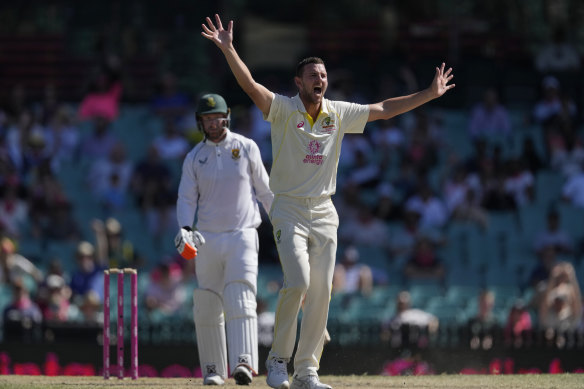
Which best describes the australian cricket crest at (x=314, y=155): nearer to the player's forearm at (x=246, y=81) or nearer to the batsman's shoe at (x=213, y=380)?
the player's forearm at (x=246, y=81)

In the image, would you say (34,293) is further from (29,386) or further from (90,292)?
(29,386)

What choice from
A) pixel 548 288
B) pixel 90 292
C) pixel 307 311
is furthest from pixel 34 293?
pixel 307 311

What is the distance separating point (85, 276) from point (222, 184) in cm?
617

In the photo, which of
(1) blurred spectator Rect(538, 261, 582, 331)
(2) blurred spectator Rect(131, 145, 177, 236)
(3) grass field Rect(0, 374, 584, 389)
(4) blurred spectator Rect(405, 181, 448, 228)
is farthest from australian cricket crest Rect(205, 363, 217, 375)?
(2) blurred spectator Rect(131, 145, 177, 236)

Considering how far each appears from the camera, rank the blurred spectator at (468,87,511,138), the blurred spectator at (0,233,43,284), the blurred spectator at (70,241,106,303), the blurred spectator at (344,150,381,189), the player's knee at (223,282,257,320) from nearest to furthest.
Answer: the player's knee at (223,282,257,320) < the blurred spectator at (70,241,106,303) < the blurred spectator at (0,233,43,284) < the blurred spectator at (344,150,381,189) < the blurred spectator at (468,87,511,138)

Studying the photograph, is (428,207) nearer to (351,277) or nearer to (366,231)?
(366,231)

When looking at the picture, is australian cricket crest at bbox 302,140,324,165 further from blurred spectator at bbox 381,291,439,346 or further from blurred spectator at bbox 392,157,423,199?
blurred spectator at bbox 392,157,423,199

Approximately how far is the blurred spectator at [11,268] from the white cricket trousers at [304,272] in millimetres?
7593

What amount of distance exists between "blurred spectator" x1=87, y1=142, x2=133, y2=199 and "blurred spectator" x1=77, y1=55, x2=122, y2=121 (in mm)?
1283

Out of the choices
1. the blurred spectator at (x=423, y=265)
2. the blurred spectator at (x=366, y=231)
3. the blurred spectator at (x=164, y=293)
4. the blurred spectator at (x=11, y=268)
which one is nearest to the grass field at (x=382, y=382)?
the blurred spectator at (x=164, y=293)

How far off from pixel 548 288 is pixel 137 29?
10668mm

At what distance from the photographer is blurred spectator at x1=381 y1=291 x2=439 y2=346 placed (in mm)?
12844

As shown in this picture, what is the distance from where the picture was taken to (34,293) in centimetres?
1530

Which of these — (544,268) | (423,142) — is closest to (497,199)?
(423,142)
